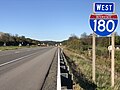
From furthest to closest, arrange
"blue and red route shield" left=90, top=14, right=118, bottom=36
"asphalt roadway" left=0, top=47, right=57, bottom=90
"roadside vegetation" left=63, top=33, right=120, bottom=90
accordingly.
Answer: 1. "asphalt roadway" left=0, top=47, right=57, bottom=90
2. "blue and red route shield" left=90, top=14, right=118, bottom=36
3. "roadside vegetation" left=63, top=33, right=120, bottom=90

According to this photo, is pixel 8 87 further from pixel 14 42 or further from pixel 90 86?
pixel 14 42

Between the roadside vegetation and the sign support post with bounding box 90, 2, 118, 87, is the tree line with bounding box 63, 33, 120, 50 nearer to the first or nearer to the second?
the roadside vegetation

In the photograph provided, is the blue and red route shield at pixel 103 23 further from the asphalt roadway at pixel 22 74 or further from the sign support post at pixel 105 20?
the asphalt roadway at pixel 22 74

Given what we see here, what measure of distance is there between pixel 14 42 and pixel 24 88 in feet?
445

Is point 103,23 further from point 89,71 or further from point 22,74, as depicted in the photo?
point 89,71

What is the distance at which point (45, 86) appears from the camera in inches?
488

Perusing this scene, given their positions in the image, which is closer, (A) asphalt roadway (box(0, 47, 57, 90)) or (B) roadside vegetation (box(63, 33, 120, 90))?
(B) roadside vegetation (box(63, 33, 120, 90))

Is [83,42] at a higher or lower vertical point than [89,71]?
higher

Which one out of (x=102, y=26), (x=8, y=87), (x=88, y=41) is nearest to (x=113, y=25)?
(x=102, y=26)

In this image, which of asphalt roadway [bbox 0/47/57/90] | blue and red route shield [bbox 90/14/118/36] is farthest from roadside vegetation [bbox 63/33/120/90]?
blue and red route shield [bbox 90/14/118/36]

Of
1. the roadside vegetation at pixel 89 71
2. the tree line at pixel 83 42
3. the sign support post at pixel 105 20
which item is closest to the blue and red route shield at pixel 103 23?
the sign support post at pixel 105 20

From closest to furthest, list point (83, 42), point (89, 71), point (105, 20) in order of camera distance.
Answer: point (105, 20)
point (89, 71)
point (83, 42)

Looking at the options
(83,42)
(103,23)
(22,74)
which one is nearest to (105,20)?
(103,23)

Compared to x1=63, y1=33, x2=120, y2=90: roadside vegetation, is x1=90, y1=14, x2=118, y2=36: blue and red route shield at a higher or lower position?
higher
